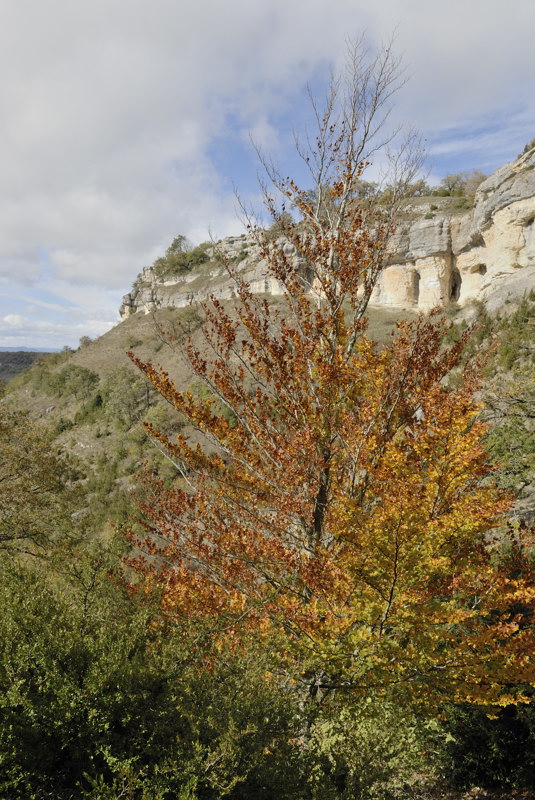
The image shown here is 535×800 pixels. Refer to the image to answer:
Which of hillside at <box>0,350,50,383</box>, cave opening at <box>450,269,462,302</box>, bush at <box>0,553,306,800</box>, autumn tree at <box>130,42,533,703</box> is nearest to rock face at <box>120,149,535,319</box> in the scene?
cave opening at <box>450,269,462,302</box>

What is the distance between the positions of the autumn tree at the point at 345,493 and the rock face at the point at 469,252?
17.4 metres

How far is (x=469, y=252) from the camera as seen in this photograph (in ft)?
125

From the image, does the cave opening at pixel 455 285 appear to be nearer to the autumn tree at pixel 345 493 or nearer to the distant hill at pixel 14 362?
the autumn tree at pixel 345 493

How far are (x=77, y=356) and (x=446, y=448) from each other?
64172 millimetres

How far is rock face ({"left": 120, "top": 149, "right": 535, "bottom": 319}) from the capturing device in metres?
30.2

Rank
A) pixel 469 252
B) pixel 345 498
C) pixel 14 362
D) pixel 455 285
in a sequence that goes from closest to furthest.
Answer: pixel 345 498 < pixel 469 252 < pixel 455 285 < pixel 14 362

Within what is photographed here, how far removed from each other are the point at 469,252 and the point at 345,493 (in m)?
40.3

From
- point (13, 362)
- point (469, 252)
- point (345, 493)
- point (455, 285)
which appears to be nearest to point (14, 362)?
point (13, 362)

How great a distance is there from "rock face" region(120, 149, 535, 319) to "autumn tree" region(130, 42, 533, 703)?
17.4 m

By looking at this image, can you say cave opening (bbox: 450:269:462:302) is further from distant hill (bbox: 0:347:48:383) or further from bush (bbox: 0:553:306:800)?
distant hill (bbox: 0:347:48:383)

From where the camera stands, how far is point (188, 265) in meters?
73.7

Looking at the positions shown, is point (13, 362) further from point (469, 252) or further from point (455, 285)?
point (469, 252)

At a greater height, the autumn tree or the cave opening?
the cave opening

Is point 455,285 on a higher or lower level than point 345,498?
higher
